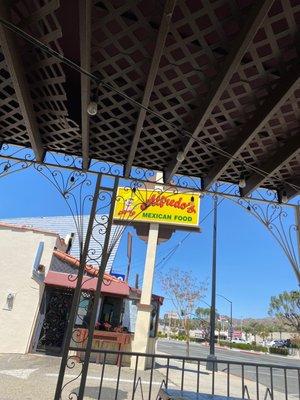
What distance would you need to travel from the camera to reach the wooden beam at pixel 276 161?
311cm

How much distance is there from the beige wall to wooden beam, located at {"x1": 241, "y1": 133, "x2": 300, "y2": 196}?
10858 mm

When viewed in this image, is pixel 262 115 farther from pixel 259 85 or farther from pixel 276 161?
pixel 276 161

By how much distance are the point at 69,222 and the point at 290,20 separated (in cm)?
2482

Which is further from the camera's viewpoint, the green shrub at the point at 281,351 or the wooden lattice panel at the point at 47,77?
the green shrub at the point at 281,351

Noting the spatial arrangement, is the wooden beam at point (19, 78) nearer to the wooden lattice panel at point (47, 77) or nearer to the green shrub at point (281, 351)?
the wooden lattice panel at point (47, 77)

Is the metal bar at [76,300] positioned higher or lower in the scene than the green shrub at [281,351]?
lower

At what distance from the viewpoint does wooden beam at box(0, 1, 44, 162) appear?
2.12 metres

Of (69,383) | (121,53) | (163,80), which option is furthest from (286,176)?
(69,383)

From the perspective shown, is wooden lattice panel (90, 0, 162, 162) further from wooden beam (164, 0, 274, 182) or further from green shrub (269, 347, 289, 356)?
green shrub (269, 347, 289, 356)

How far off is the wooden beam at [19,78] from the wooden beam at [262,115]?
1722mm

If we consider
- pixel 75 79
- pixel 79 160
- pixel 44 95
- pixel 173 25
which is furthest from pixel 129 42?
pixel 79 160

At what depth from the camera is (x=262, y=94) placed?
2627mm

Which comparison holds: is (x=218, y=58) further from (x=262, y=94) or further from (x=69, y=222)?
(x=69, y=222)

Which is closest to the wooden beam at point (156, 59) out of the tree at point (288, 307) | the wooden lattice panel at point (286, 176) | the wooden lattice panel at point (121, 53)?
the wooden lattice panel at point (121, 53)
